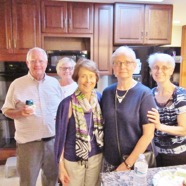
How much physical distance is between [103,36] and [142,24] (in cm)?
57

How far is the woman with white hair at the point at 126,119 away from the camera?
48.4 inches

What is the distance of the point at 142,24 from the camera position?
274cm

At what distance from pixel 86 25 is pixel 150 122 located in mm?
1898

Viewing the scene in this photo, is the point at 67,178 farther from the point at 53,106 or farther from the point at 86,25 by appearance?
the point at 86,25

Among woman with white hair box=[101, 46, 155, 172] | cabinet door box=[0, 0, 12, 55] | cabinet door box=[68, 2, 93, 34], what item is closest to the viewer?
woman with white hair box=[101, 46, 155, 172]

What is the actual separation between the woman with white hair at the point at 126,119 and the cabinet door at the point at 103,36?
1.51 metres

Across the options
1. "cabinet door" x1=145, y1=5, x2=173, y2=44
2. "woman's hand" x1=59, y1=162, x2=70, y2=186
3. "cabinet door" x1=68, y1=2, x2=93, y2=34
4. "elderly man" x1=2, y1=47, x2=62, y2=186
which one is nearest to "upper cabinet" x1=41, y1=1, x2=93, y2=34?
"cabinet door" x1=68, y1=2, x2=93, y2=34

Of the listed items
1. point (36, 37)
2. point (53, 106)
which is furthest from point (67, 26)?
point (53, 106)

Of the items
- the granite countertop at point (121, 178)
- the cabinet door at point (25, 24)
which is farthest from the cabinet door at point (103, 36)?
the granite countertop at point (121, 178)

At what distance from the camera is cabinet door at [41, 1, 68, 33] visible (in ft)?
8.54

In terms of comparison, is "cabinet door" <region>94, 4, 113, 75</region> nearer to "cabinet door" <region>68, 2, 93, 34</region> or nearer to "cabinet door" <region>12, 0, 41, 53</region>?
"cabinet door" <region>68, 2, 93, 34</region>

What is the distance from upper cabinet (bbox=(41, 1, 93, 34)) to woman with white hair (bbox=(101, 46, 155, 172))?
5.15 ft

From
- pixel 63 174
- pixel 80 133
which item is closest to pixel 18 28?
pixel 80 133

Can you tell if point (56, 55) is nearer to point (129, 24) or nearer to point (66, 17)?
point (66, 17)
